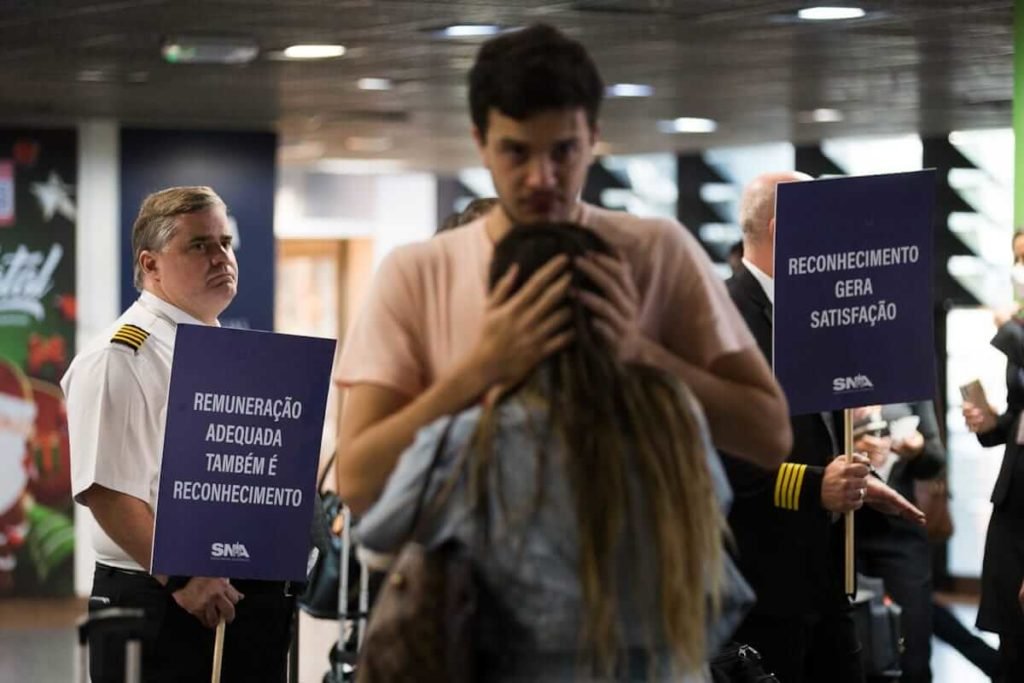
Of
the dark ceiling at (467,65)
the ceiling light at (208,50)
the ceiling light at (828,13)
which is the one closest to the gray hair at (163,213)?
the dark ceiling at (467,65)

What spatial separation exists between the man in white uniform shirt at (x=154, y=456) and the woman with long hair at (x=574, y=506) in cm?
195

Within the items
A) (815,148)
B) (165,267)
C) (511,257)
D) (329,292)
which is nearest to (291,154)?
(329,292)

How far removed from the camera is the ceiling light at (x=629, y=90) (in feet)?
35.7

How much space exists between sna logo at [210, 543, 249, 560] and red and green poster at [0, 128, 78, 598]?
8.71 m

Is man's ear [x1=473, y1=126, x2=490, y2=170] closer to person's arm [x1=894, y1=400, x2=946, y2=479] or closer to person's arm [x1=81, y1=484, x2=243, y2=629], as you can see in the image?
person's arm [x1=81, y1=484, x2=243, y2=629]

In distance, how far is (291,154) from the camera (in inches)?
653

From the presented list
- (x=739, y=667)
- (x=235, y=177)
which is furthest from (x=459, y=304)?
(x=235, y=177)

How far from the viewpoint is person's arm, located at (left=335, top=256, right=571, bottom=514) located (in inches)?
85.7

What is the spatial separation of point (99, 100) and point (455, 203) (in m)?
8.45

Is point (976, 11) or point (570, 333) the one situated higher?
point (976, 11)

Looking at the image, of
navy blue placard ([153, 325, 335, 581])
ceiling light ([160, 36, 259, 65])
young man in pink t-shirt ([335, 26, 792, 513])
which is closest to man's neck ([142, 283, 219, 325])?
navy blue placard ([153, 325, 335, 581])

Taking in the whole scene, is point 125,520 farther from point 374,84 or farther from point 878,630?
point 374,84

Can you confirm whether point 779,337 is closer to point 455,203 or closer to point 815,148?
point 815,148

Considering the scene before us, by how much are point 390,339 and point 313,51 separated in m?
7.18
